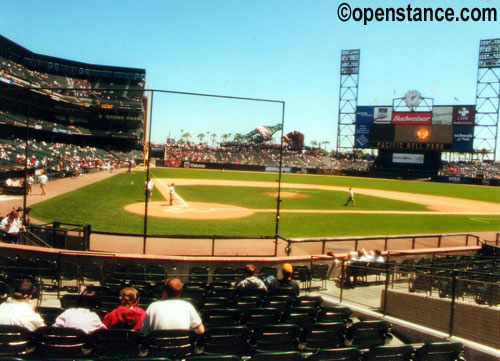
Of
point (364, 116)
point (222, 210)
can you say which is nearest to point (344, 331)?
point (222, 210)

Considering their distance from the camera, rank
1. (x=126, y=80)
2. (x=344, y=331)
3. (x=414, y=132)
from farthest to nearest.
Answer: (x=126, y=80), (x=414, y=132), (x=344, y=331)

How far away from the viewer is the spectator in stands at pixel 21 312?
4531 mm

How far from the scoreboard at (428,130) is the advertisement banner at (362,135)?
7.76 feet

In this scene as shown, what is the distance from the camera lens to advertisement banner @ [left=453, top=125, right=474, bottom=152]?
2596 inches

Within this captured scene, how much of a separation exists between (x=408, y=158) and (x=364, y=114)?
11.8 meters

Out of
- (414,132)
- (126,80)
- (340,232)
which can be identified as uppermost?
(126,80)

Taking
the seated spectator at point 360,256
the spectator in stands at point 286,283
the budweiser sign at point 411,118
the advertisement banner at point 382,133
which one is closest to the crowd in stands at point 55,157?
the seated spectator at point 360,256

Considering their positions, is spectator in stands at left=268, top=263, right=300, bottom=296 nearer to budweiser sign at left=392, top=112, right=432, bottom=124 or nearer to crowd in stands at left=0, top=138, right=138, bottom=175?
crowd in stands at left=0, top=138, right=138, bottom=175

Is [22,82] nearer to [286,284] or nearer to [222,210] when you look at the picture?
[222,210]

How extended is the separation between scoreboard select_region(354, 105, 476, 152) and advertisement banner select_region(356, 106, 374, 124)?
9.79 feet

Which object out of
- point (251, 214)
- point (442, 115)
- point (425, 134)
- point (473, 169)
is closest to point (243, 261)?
point (251, 214)

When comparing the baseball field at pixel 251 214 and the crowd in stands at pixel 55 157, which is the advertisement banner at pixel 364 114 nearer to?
the baseball field at pixel 251 214

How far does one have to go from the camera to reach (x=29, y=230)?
12812mm

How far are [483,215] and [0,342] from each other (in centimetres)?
3180
